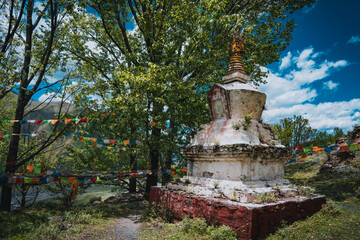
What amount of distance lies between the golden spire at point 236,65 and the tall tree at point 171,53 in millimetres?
1890

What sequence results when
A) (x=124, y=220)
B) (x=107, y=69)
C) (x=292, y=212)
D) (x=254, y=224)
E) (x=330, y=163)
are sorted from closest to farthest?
1. (x=254, y=224)
2. (x=292, y=212)
3. (x=124, y=220)
4. (x=107, y=69)
5. (x=330, y=163)

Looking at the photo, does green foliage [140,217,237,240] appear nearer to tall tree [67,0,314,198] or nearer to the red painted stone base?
the red painted stone base

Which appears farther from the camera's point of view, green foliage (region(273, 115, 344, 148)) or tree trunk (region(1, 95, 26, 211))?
green foliage (region(273, 115, 344, 148))

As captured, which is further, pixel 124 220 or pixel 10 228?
pixel 124 220

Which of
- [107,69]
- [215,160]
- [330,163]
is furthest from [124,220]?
[330,163]

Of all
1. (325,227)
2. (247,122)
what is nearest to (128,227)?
(247,122)

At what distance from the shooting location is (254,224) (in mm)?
4062

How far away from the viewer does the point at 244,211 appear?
4.13 meters

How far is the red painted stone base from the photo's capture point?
4102 mm

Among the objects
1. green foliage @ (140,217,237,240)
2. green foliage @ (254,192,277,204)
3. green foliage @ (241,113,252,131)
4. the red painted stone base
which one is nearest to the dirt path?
green foliage @ (140,217,237,240)

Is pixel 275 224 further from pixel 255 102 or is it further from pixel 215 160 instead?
pixel 255 102

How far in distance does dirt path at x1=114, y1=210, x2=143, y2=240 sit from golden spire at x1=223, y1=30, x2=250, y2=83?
5.56 m

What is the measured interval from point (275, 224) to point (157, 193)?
12.0ft

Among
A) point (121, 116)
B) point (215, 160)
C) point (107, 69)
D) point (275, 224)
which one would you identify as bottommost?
point (275, 224)
